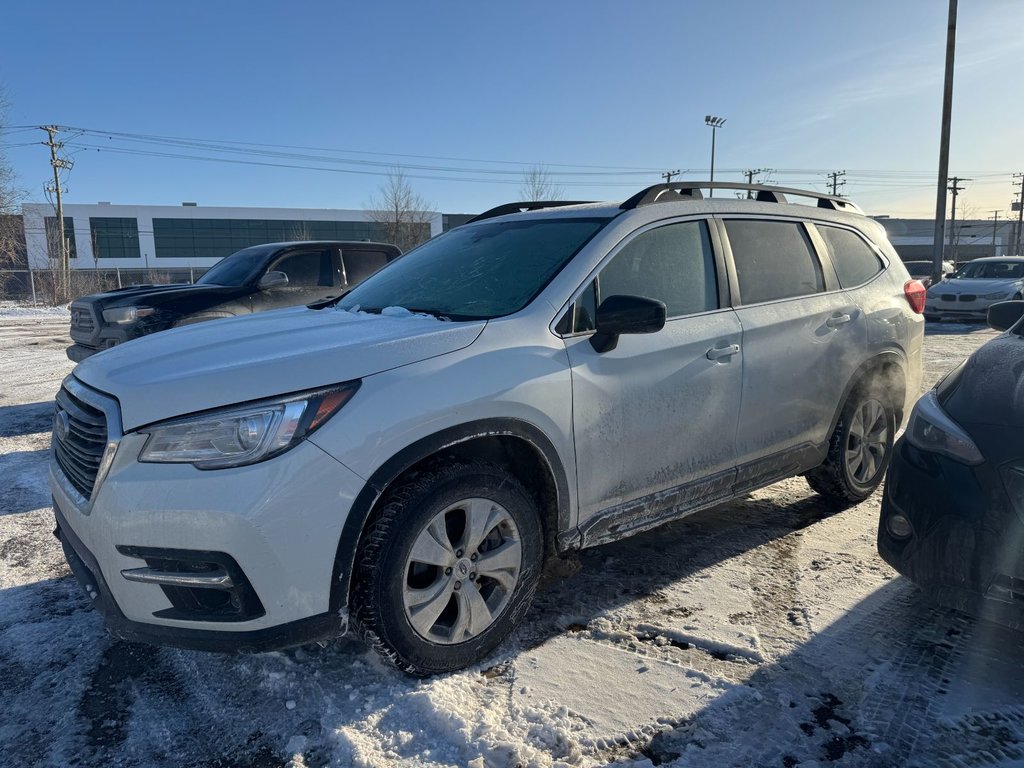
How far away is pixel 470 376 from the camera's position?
8.38 ft

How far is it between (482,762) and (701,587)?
159 centimetres

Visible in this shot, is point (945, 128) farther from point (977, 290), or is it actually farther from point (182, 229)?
point (182, 229)

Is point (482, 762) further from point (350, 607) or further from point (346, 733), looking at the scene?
point (350, 607)

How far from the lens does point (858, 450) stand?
14.1 ft

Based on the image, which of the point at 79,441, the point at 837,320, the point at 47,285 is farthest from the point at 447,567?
the point at 47,285

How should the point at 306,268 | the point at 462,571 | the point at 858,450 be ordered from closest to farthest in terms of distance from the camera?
the point at 462,571 < the point at 858,450 < the point at 306,268

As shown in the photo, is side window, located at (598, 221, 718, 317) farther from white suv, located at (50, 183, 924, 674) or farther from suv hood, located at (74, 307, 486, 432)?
suv hood, located at (74, 307, 486, 432)

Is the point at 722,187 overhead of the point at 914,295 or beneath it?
overhead

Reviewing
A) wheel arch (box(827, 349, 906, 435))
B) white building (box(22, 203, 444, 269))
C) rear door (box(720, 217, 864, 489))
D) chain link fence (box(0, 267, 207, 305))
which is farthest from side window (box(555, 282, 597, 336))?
white building (box(22, 203, 444, 269))

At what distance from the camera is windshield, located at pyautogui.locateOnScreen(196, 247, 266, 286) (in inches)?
319

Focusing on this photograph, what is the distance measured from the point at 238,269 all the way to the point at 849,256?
675cm

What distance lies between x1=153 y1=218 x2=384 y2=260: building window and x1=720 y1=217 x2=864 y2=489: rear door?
62.3m

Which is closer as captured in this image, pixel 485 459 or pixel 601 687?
pixel 601 687

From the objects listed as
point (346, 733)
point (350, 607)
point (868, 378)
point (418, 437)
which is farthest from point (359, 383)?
point (868, 378)
